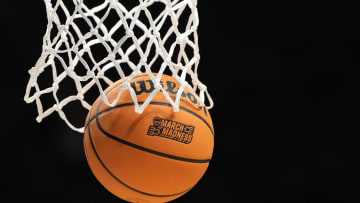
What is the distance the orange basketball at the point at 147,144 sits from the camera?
2.39m

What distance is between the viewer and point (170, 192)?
2508 millimetres

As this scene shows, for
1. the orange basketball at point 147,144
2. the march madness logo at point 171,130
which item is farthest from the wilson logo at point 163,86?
the march madness logo at point 171,130

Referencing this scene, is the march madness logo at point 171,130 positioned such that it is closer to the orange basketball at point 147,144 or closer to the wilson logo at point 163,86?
the orange basketball at point 147,144

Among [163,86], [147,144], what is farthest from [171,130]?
[163,86]

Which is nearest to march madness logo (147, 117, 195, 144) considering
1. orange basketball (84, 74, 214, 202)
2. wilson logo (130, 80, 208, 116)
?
orange basketball (84, 74, 214, 202)

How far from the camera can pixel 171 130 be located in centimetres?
242

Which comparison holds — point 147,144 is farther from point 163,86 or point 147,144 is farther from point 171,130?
point 163,86

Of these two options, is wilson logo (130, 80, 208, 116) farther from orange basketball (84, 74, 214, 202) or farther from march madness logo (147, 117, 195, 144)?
march madness logo (147, 117, 195, 144)

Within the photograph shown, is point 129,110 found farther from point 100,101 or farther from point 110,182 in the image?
point 110,182

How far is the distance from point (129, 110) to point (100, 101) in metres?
0.22

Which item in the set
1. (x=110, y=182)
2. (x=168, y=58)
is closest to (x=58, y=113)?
(x=110, y=182)

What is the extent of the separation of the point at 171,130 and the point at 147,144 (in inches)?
5.4

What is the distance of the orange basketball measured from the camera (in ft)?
7.84

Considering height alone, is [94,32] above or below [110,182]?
above
